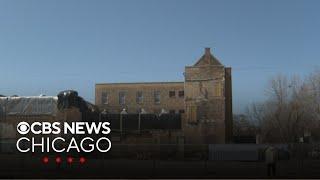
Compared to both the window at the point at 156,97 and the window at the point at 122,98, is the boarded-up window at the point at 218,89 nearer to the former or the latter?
the window at the point at 156,97

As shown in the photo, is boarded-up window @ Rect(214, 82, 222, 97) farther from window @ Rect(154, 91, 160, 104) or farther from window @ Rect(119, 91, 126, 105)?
window @ Rect(119, 91, 126, 105)

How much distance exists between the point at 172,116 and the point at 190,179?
1632 inches

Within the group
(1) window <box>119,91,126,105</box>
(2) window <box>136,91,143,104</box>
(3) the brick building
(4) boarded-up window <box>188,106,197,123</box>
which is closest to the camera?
(3) the brick building

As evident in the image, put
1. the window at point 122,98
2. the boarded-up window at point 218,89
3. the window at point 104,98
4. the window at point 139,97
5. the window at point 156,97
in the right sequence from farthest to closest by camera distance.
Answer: the window at point 104,98 < the window at point 122,98 < the window at point 156,97 < the window at point 139,97 < the boarded-up window at point 218,89

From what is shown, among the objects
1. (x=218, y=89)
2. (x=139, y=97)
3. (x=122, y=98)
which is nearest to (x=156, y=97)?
(x=139, y=97)

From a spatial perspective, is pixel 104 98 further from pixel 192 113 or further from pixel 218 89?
pixel 218 89

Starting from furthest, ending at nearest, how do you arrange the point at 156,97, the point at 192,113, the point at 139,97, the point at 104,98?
the point at 104,98
the point at 156,97
the point at 139,97
the point at 192,113

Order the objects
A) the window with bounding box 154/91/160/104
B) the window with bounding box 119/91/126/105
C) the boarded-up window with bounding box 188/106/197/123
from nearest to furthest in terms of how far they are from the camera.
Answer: the boarded-up window with bounding box 188/106/197/123 → the window with bounding box 154/91/160/104 → the window with bounding box 119/91/126/105

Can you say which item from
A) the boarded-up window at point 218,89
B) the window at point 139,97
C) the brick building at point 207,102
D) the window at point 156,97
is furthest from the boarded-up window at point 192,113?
the window at point 139,97

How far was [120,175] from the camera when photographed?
90.6 ft

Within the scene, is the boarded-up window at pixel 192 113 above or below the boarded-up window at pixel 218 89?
below

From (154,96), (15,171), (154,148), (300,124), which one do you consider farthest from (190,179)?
(154,96)

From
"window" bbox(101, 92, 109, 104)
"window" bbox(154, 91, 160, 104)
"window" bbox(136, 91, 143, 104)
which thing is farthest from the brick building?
"window" bbox(101, 92, 109, 104)

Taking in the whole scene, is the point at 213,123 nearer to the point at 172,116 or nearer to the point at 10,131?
the point at 172,116
